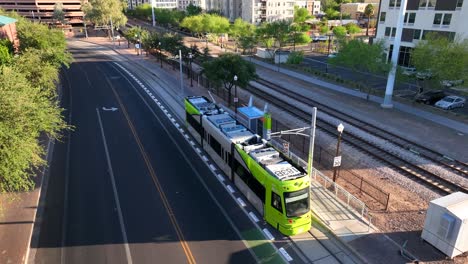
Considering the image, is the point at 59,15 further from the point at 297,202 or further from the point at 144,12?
the point at 297,202

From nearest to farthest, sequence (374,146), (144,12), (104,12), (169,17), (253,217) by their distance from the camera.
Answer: (253,217)
(374,146)
(104,12)
(169,17)
(144,12)

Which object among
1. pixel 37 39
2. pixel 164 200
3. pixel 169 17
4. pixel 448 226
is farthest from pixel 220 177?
pixel 169 17

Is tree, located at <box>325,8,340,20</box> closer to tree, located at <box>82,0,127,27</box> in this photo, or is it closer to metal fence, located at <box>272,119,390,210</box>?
tree, located at <box>82,0,127,27</box>

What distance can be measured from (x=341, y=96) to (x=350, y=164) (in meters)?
19.9

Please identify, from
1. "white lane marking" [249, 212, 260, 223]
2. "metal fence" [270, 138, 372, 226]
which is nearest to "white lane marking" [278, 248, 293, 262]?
"white lane marking" [249, 212, 260, 223]

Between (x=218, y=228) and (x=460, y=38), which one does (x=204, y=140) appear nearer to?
(x=218, y=228)

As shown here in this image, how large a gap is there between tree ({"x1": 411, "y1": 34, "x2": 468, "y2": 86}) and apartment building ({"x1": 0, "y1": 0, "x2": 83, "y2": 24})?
12719 centimetres

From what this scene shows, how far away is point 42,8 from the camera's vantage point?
127 m

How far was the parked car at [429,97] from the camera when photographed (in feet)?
127

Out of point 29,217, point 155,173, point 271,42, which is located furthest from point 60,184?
point 271,42

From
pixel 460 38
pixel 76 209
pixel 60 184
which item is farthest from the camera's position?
pixel 460 38

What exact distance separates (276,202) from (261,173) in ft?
5.54

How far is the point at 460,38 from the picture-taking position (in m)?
47.4

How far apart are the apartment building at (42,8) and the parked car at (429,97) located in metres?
127
